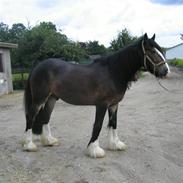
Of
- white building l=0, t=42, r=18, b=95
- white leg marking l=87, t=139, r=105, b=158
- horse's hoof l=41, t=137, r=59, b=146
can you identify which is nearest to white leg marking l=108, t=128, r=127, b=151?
white leg marking l=87, t=139, r=105, b=158

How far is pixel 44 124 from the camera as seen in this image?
528 centimetres

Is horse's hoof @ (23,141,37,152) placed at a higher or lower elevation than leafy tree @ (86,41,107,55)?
lower

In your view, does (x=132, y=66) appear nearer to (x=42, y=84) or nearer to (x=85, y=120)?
(x=42, y=84)

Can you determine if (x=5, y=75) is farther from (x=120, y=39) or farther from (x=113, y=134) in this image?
(x=120, y=39)

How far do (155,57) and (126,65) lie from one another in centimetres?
44

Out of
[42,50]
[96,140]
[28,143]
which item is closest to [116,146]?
[96,140]

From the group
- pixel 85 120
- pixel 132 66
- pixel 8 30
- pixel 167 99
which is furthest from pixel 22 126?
pixel 8 30

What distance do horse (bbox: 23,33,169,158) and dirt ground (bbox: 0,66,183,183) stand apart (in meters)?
0.28

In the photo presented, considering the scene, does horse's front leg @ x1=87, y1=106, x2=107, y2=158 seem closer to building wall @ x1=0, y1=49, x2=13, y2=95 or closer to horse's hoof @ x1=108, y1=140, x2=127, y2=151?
horse's hoof @ x1=108, y1=140, x2=127, y2=151

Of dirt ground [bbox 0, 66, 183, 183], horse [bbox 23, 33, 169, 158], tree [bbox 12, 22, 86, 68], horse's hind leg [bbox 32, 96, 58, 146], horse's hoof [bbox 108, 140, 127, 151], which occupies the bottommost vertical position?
dirt ground [bbox 0, 66, 183, 183]

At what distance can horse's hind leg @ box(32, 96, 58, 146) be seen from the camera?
520cm

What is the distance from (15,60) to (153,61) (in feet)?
70.8

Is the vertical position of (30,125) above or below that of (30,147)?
above

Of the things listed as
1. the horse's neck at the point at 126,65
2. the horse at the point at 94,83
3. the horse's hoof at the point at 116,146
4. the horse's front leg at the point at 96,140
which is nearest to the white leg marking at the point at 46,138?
the horse at the point at 94,83
